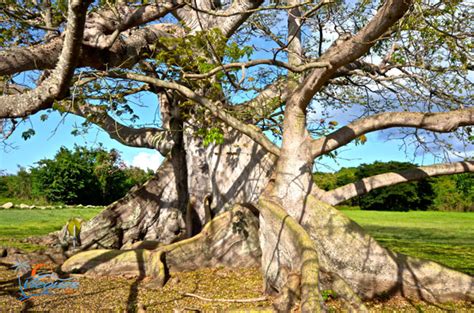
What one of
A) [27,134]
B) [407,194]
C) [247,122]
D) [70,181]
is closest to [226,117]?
[247,122]

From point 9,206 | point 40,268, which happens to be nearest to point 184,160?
point 40,268

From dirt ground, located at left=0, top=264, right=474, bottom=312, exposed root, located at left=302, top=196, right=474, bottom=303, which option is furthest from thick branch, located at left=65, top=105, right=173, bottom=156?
exposed root, located at left=302, top=196, right=474, bottom=303

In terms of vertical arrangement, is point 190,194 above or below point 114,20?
below

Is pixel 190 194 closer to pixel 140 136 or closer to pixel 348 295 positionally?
pixel 140 136

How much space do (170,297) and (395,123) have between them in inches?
166

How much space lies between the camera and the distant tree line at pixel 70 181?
28.3 meters

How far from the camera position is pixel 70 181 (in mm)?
28906

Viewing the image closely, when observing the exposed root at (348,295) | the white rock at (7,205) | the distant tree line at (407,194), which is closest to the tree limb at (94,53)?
the exposed root at (348,295)

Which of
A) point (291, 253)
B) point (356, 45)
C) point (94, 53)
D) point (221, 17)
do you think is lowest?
point (291, 253)

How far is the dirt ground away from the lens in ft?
16.1

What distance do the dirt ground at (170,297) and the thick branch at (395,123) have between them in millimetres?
2282

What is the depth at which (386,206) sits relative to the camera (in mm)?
35812

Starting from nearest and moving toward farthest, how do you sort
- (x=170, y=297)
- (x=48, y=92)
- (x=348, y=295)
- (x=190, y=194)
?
(x=348, y=295)
(x=48, y=92)
(x=170, y=297)
(x=190, y=194)

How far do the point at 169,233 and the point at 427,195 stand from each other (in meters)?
32.5
